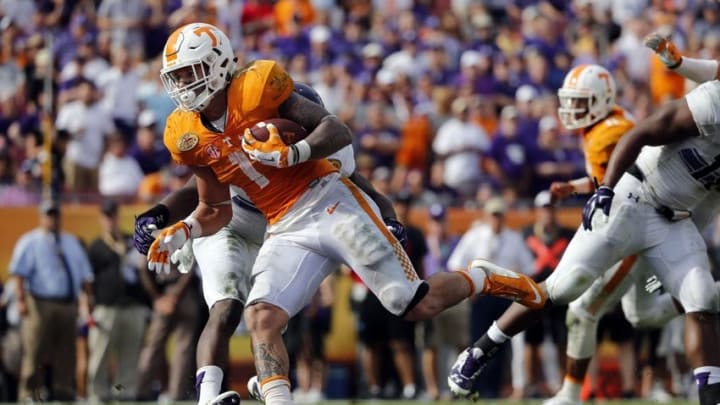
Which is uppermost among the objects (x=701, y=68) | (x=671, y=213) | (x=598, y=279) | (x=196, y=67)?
(x=196, y=67)

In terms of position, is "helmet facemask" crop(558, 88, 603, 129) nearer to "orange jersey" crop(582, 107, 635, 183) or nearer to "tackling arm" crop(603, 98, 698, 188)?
"orange jersey" crop(582, 107, 635, 183)

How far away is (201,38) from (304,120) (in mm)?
684

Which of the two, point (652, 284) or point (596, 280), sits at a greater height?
point (596, 280)

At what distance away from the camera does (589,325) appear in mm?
8852

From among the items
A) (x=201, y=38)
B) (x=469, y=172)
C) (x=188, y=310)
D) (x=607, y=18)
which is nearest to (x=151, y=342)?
(x=188, y=310)

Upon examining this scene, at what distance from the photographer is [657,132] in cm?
802

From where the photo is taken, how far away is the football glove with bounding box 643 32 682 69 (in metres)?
8.00

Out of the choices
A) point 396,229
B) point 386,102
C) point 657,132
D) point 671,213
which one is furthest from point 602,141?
point 386,102

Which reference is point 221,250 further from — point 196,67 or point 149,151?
point 149,151

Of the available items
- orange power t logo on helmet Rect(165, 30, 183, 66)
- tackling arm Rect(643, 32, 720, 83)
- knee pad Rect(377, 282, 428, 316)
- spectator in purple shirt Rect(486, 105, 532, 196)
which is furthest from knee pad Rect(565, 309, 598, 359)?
spectator in purple shirt Rect(486, 105, 532, 196)

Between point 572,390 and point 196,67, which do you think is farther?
point 572,390

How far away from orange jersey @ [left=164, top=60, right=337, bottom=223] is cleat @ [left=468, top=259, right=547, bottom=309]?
3.17 ft

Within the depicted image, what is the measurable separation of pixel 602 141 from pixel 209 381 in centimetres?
281

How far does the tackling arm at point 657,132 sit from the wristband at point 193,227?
219 cm
